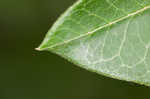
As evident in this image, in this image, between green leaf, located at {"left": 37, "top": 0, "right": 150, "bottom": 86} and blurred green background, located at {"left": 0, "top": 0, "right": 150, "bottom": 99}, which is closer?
green leaf, located at {"left": 37, "top": 0, "right": 150, "bottom": 86}

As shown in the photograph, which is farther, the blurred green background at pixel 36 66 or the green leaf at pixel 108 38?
the blurred green background at pixel 36 66

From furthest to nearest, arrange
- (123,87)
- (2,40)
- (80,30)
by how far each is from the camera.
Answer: (2,40), (123,87), (80,30)

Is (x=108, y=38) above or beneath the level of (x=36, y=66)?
beneath

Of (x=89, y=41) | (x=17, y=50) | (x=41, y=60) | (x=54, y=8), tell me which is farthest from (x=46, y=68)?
(x=89, y=41)

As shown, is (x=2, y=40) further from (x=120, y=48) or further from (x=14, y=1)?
(x=120, y=48)
